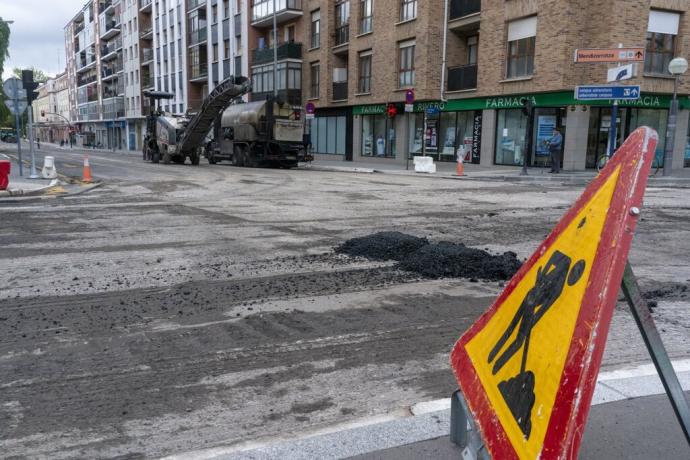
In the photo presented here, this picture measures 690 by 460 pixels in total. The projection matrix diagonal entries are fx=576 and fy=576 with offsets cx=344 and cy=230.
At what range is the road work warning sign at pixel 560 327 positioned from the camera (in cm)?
166

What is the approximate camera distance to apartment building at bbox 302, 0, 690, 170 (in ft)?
76.5

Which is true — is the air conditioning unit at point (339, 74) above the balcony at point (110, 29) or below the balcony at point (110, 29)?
below

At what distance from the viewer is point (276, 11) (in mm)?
40938

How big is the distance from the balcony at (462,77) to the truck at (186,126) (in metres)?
10.3

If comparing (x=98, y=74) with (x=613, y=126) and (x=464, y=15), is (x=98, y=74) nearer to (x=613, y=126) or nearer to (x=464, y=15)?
(x=464, y=15)

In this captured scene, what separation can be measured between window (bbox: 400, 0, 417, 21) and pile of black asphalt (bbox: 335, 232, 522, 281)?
26372 millimetres

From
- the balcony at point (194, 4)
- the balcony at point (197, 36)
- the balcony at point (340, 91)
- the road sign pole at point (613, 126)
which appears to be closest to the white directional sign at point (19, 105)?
the road sign pole at point (613, 126)

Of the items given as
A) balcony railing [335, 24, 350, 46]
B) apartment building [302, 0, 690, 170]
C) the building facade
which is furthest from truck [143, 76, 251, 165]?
the building facade

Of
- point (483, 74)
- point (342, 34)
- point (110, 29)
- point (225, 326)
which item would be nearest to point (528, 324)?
point (225, 326)

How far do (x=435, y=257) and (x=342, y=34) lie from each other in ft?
110

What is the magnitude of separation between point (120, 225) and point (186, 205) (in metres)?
2.71

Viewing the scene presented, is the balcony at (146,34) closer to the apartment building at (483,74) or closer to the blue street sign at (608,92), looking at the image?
the apartment building at (483,74)

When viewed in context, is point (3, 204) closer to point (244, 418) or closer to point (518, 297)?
point (244, 418)

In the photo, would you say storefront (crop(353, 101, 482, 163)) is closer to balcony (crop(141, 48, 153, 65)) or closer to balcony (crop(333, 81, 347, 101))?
balcony (crop(333, 81, 347, 101))
